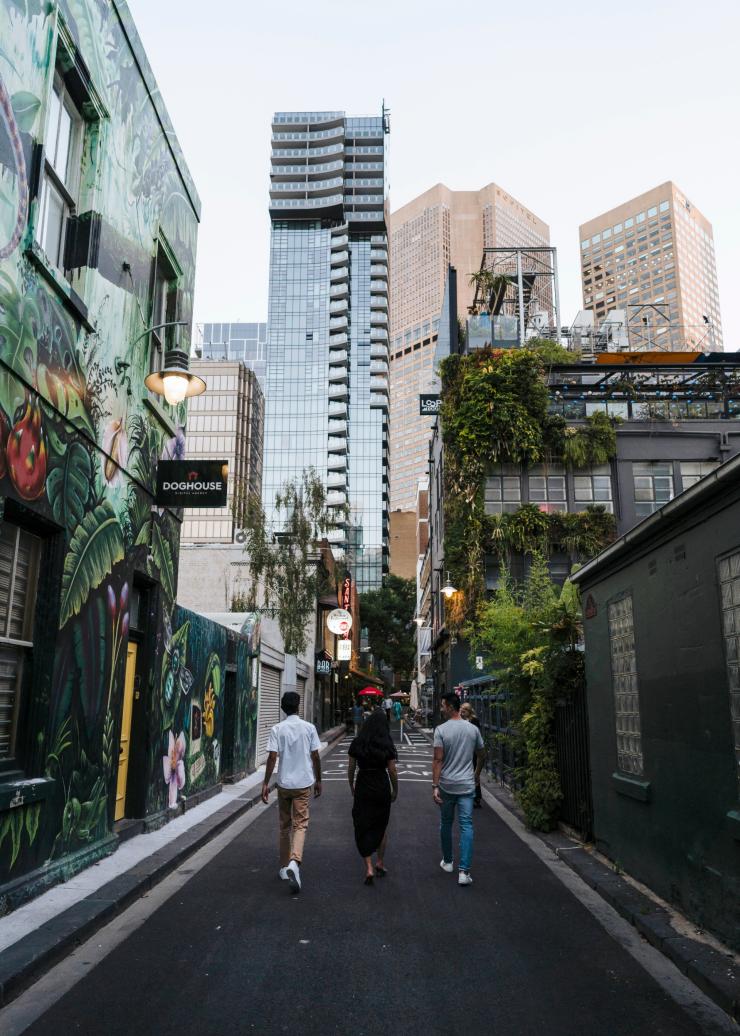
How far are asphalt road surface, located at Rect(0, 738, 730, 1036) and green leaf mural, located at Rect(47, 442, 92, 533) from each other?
3491 mm

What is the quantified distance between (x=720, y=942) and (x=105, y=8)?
1032cm

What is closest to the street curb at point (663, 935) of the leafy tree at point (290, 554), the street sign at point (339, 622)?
the leafy tree at point (290, 554)

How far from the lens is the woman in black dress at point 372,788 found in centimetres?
756

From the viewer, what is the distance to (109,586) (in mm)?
8273

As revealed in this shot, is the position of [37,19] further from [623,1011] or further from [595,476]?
[595,476]

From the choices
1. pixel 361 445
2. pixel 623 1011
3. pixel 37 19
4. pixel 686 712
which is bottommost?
pixel 623 1011

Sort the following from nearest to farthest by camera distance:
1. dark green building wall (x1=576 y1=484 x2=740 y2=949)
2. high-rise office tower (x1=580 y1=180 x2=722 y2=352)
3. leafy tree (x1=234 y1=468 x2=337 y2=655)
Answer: dark green building wall (x1=576 y1=484 x2=740 y2=949)
leafy tree (x1=234 y1=468 x2=337 y2=655)
high-rise office tower (x1=580 y1=180 x2=722 y2=352)

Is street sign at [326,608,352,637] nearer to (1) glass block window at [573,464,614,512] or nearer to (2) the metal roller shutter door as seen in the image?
(1) glass block window at [573,464,614,512]

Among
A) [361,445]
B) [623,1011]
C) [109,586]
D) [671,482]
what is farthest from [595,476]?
[361,445]

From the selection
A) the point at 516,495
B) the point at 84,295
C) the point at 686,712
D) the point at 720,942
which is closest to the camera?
the point at 720,942

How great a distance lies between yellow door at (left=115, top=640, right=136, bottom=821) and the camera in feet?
30.1

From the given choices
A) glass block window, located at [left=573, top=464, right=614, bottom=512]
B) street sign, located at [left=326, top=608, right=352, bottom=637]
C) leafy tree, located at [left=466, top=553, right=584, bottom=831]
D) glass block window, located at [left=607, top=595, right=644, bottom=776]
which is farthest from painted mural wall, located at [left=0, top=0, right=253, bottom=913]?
street sign, located at [left=326, top=608, right=352, bottom=637]

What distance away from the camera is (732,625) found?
5.32 m

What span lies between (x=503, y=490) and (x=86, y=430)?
75.3 ft
